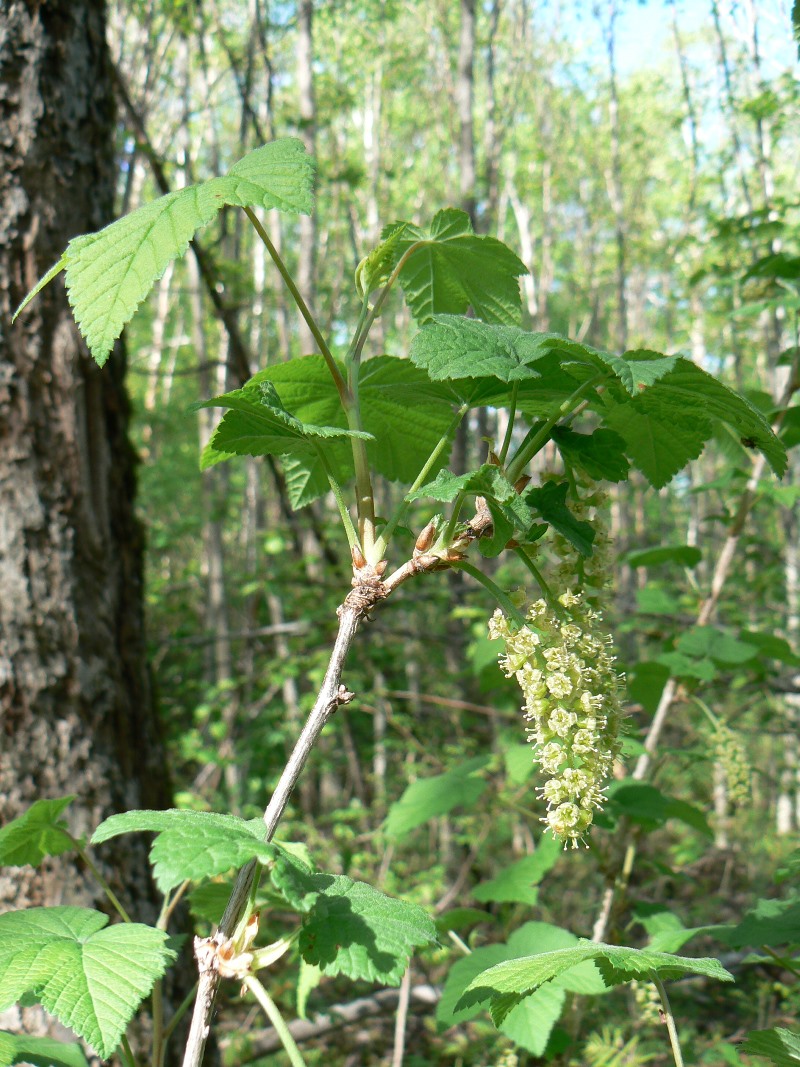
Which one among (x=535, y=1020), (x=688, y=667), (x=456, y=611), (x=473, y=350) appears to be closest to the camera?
(x=473, y=350)

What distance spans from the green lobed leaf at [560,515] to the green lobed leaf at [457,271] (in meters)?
0.33

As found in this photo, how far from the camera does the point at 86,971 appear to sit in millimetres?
934

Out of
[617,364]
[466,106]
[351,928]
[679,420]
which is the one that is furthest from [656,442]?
[466,106]

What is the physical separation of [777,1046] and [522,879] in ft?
4.80

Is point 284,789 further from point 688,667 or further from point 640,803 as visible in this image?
point 688,667

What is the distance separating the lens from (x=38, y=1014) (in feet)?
5.68

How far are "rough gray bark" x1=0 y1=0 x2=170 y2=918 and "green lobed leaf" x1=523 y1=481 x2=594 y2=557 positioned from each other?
1.51 metres

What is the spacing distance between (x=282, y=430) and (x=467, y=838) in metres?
3.61

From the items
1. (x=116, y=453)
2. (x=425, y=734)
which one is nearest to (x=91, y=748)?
(x=116, y=453)

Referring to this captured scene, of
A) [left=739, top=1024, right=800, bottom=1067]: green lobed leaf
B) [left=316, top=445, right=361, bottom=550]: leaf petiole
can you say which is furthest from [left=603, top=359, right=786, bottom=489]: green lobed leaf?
[left=739, top=1024, right=800, bottom=1067]: green lobed leaf

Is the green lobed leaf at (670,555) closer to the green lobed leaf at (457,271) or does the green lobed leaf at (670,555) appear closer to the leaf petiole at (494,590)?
the green lobed leaf at (457,271)

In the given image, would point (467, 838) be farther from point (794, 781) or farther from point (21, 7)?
point (794, 781)

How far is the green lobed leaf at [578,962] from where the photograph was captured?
0.86m

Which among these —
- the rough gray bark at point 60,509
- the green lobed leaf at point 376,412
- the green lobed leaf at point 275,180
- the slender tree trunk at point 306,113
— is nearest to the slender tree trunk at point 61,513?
the rough gray bark at point 60,509
